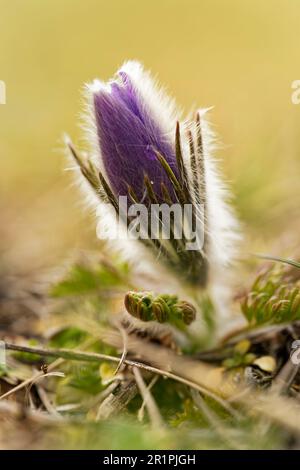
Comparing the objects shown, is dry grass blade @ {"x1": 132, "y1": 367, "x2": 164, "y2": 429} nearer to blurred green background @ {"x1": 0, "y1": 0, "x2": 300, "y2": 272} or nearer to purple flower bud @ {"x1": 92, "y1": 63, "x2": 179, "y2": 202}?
purple flower bud @ {"x1": 92, "y1": 63, "x2": 179, "y2": 202}

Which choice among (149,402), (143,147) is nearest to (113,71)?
(143,147)

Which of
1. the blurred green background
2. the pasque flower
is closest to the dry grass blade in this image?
the pasque flower

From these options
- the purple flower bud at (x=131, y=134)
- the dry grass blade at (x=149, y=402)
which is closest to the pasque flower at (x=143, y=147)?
the purple flower bud at (x=131, y=134)

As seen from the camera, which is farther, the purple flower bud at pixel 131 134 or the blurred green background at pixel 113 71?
the blurred green background at pixel 113 71

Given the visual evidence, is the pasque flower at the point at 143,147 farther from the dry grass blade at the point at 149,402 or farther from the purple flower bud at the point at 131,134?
the dry grass blade at the point at 149,402

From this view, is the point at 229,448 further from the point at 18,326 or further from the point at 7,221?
the point at 7,221

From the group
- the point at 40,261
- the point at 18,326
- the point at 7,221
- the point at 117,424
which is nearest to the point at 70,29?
the point at 7,221
